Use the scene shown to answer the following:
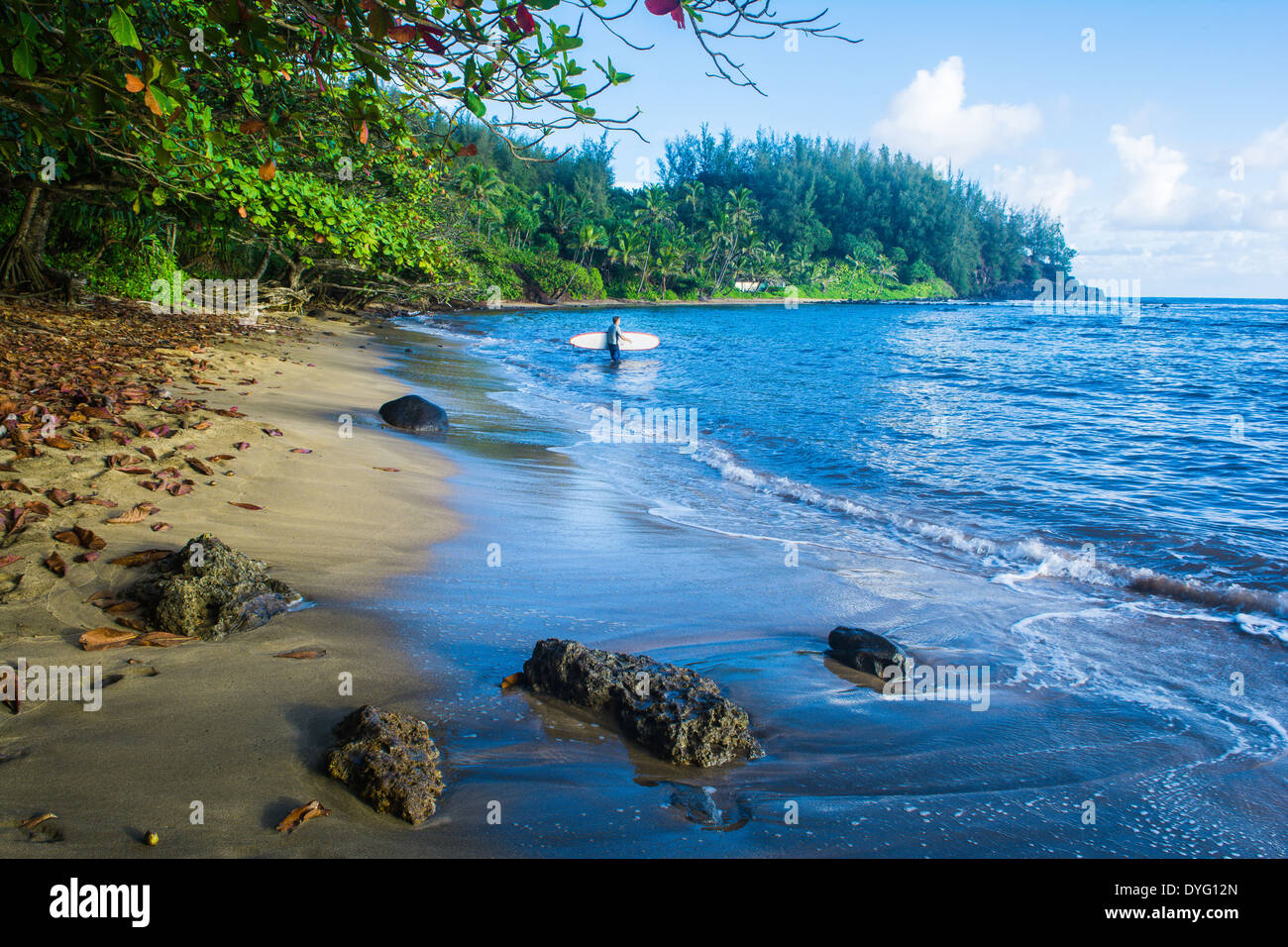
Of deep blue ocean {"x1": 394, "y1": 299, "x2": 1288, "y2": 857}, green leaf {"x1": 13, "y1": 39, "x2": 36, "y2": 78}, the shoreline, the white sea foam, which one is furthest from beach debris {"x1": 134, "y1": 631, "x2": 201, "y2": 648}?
the white sea foam

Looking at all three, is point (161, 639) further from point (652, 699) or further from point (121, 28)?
point (121, 28)

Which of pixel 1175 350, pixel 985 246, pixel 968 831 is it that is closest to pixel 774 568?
pixel 968 831

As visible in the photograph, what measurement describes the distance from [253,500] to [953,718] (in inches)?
200

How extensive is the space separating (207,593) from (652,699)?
2336 mm

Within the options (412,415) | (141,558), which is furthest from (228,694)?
(412,415)

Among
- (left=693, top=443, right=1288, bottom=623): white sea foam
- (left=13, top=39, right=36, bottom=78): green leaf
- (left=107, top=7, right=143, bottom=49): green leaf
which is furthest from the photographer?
(left=693, top=443, right=1288, bottom=623): white sea foam

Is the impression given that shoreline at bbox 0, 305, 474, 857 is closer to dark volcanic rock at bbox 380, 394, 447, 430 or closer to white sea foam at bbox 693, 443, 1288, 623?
dark volcanic rock at bbox 380, 394, 447, 430

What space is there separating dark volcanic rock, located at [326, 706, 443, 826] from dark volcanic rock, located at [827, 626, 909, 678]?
2.48 metres

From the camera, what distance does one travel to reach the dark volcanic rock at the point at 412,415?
33.8 feet

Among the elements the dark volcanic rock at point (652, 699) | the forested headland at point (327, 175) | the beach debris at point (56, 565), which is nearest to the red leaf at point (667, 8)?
the forested headland at point (327, 175)

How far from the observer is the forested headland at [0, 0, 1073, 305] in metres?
3.21

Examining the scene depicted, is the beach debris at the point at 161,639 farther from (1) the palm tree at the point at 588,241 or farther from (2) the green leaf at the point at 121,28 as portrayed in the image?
(1) the palm tree at the point at 588,241

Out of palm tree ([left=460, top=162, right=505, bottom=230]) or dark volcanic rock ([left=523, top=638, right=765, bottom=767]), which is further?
palm tree ([left=460, top=162, right=505, bottom=230])

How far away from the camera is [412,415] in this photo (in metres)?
10.4
